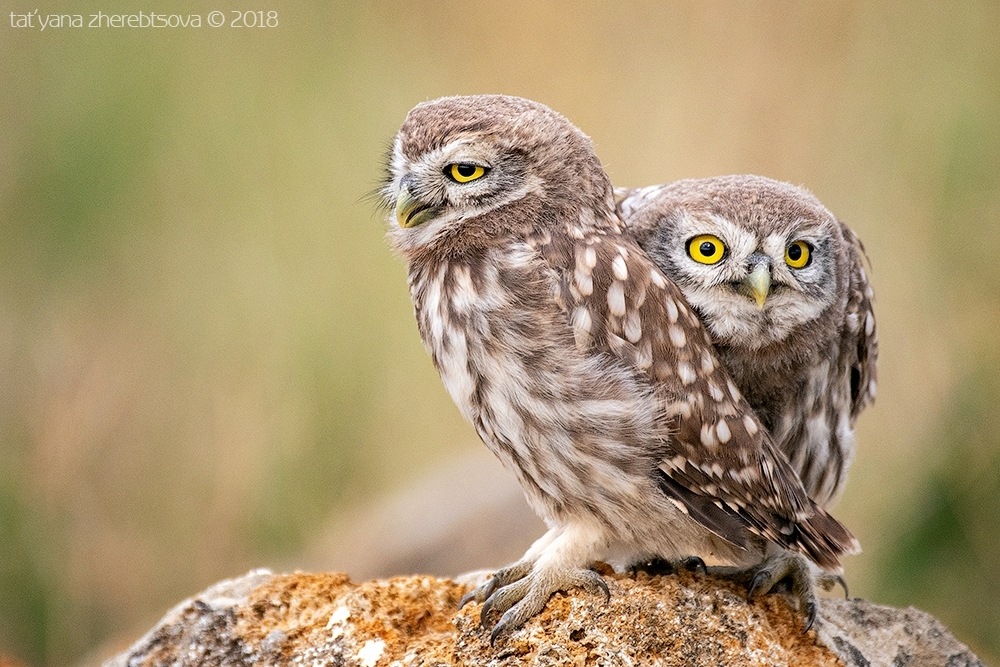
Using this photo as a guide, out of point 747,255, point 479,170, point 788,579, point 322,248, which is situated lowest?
point 788,579

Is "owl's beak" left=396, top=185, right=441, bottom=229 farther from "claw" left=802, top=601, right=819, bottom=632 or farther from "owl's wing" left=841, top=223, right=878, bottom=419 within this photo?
"claw" left=802, top=601, right=819, bottom=632

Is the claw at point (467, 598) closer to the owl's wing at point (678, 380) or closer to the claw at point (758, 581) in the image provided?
the owl's wing at point (678, 380)

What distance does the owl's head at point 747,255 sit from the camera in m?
2.29

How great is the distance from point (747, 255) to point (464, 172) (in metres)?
0.62

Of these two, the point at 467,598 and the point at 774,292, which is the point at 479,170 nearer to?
the point at 774,292

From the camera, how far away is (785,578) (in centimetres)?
246

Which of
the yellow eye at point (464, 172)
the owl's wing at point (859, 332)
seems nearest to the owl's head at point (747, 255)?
the owl's wing at point (859, 332)

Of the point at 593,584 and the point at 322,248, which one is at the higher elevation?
the point at 322,248

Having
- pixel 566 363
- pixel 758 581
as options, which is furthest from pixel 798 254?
pixel 758 581

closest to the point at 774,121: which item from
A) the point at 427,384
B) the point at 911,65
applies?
the point at 911,65

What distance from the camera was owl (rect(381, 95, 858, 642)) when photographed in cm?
223

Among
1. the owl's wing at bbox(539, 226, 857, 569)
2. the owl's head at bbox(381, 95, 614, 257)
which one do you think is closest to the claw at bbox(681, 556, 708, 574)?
the owl's wing at bbox(539, 226, 857, 569)

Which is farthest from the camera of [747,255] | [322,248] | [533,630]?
[322,248]

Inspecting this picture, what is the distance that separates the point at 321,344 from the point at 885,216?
2283mm
